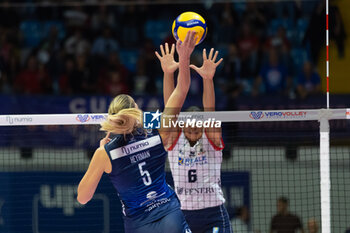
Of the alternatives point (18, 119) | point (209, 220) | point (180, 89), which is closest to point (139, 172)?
point (180, 89)

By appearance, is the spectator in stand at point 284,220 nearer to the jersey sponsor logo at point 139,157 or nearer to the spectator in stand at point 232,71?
the spectator in stand at point 232,71

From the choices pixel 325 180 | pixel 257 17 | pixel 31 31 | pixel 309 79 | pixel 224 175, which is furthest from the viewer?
pixel 31 31

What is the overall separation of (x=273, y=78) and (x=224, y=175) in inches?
133

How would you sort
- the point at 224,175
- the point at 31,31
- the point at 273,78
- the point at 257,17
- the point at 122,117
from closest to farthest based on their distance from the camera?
the point at 122,117, the point at 224,175, the point at 273,78, the point at 257,17, the point at 31,31

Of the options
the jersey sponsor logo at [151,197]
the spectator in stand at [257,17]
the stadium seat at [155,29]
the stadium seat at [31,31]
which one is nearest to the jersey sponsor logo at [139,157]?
the jersey sponsor logo at [151,197]

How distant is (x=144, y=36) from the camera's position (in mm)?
15320

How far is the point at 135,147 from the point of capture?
5.29 metres

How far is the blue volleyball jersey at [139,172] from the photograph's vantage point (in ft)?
17.2

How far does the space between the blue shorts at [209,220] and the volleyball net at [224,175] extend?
12.1ft

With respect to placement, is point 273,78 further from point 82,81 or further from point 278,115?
point 278,115

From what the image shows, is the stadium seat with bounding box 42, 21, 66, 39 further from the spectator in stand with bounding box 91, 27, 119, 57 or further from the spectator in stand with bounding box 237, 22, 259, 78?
the spectator in stand with bounding box 237, 22, 259, 78

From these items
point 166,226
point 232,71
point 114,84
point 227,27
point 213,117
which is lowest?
point 166,226

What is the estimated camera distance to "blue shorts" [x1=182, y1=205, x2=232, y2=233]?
7.19 metres

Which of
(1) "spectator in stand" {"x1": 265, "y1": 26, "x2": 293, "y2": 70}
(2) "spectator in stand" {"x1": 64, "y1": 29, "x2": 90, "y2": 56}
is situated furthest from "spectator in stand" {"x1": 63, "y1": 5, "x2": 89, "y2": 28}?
(1) "spectator in stand" {"x1": 265, "y1": 26, "x2": 293, "y2": 70}
